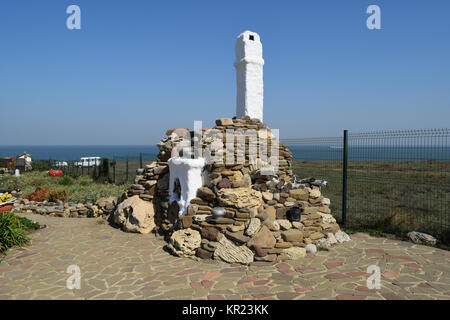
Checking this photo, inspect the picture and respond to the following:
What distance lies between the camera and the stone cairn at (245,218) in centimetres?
585

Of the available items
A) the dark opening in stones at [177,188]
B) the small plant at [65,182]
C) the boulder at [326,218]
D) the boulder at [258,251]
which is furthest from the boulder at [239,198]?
the small plant at [65,182]

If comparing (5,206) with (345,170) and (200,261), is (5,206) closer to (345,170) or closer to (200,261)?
(200,261)

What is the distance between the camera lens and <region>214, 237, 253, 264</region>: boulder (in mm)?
5602

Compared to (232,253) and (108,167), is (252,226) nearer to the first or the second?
(232,253)

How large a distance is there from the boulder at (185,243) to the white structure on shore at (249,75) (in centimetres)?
443

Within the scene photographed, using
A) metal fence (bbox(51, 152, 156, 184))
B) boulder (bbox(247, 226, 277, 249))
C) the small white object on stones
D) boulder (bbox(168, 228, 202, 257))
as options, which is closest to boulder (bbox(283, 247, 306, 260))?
boulder (bbox(247, 226, 277, 249))

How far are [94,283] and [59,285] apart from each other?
A: 21.5 inches

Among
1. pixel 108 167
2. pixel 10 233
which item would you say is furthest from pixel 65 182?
pixel 10 233

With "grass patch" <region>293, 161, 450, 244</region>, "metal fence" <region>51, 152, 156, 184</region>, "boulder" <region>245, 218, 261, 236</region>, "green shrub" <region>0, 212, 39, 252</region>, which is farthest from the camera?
"metal fence" <region>51, 152, 156, 184</region>

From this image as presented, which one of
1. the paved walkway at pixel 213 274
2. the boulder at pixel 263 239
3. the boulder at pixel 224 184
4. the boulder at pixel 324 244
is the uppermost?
the boulder at pixel 224 184

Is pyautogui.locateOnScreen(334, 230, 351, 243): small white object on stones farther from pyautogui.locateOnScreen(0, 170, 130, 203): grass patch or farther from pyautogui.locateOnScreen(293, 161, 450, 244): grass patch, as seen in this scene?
pyautogui.locateOnScreen(0, 170, 130, 203): grass patch

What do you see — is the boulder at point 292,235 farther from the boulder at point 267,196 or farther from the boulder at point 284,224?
the boulder at point 267,196

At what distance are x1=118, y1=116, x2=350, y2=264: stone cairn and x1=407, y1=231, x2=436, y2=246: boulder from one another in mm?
1606
